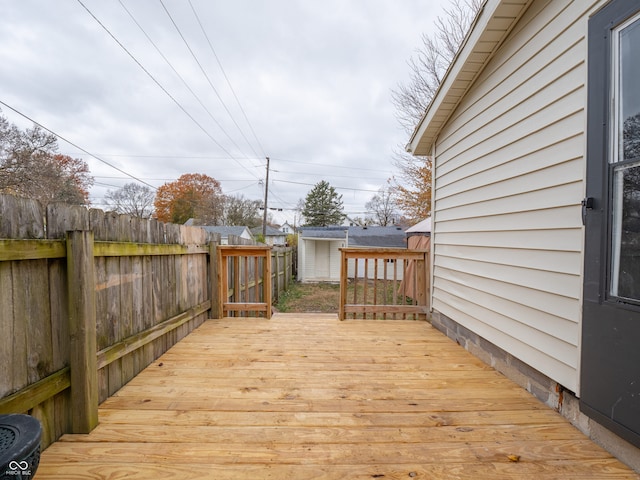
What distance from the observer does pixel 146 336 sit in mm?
2266

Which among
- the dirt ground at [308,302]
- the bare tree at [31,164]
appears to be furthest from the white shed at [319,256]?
the bare tree at [31,164]

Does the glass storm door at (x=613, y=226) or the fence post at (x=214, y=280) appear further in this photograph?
the fence post at (x=214, y=280)

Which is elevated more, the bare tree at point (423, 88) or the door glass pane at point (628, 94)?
the bare tree at point (423, 88)

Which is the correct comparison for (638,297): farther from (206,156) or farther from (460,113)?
(206,156)

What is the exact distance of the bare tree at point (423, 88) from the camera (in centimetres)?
800

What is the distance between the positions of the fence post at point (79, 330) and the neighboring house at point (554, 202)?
2583mm

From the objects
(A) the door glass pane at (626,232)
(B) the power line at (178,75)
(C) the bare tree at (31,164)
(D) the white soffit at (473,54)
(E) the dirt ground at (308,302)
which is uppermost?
(B) the power line at (178,75)

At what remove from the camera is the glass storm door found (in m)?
1.31

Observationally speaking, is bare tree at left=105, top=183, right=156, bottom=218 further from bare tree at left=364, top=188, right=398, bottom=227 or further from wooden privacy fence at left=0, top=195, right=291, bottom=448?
wooden privacy fence at left=0, top=195, right=291, bottom=448

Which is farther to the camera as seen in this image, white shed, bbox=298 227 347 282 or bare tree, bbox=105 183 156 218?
bare tree, bbox=105 183 156 218

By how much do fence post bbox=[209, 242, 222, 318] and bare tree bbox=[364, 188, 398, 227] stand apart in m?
24.9

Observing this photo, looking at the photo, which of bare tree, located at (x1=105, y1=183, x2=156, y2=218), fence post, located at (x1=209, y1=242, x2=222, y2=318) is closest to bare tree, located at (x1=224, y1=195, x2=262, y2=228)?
bare tree, located at (x1=105, y1=183, x2=156, y2=218)

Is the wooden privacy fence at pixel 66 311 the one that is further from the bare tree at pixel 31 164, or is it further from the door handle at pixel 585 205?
the bare tree at pixel 31 164

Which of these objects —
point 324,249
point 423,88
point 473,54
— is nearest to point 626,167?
point 473,54
